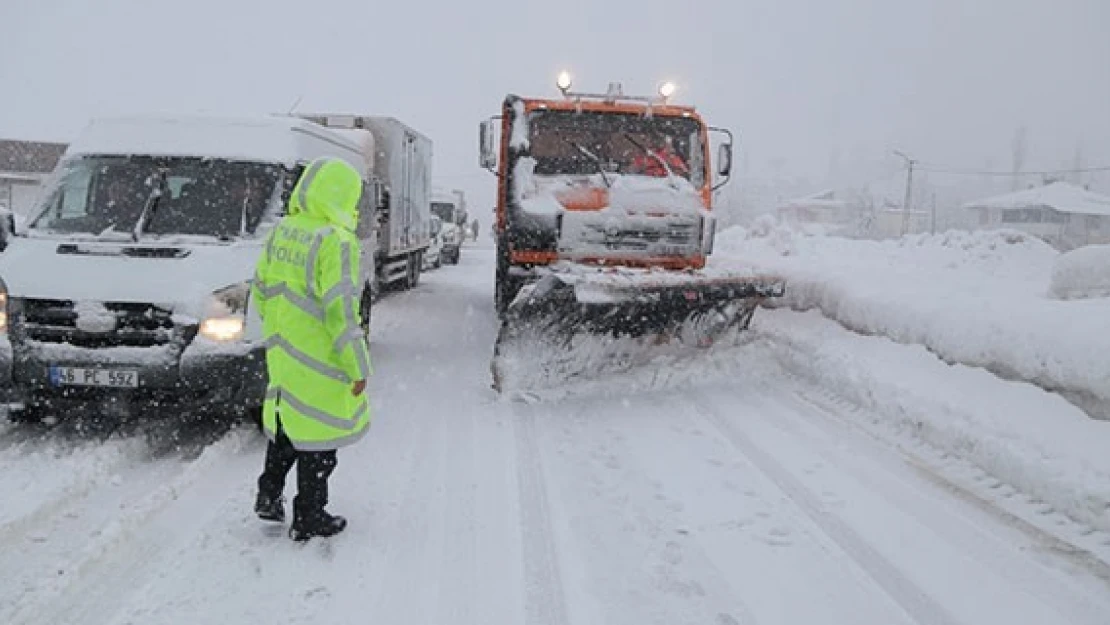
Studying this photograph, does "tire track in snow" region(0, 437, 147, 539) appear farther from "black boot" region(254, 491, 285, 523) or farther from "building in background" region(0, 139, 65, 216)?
"building in background" region(0, 139, 65, 216)

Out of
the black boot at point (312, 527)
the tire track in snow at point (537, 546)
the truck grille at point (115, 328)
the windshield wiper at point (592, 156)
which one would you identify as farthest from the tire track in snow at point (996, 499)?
the truck grille at point (115, 328)

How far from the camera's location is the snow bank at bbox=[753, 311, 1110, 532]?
4.71 m

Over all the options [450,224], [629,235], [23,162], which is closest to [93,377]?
[629,235]

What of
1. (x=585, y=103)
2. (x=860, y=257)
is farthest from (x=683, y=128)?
(x=860, y=257)

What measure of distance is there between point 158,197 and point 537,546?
4.21 metres

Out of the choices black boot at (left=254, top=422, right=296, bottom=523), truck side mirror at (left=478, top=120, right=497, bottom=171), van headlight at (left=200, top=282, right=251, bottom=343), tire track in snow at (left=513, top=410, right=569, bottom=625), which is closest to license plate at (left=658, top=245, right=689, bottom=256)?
truck side mirror at (left=478, top=120, right=497, bottom=171)

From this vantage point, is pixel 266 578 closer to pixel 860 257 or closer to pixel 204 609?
pixel 204 609

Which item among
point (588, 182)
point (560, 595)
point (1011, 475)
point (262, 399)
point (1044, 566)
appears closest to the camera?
point (560, 595)

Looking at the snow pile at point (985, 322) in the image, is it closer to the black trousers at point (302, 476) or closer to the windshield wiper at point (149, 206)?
the black trousers at point (302, 476)

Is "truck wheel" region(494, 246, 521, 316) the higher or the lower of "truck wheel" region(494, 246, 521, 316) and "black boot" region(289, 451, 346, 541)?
the higher

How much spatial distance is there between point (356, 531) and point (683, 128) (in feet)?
22.3

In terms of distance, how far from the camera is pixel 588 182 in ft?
29.7

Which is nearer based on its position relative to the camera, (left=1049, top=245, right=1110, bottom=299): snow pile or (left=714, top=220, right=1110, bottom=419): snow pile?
(left=714, top=220, right=1110, bottom=419): snow pile

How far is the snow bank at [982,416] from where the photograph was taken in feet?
15.4
